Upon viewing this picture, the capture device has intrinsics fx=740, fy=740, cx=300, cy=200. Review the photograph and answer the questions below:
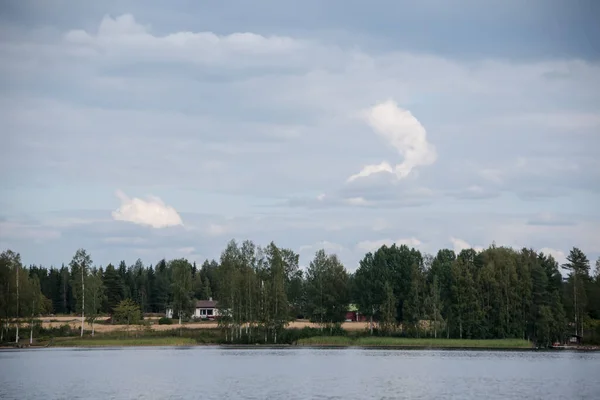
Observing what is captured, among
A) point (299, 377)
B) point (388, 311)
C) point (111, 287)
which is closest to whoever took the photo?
point (299, 377)

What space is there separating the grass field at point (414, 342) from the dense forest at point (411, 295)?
3.99 metres

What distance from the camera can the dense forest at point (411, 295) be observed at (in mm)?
123875

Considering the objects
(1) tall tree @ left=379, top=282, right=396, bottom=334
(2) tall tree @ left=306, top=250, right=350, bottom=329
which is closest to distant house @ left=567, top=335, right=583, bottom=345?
(1) tall tree @ left=379, top=282, right=396, bottom=334

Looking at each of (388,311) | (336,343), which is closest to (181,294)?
(336,343)

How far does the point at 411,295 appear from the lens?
131625 millimetres

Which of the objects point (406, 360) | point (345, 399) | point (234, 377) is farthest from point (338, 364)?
point (345, 399)

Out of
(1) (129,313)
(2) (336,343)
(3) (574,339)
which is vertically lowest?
(2) (336,343)

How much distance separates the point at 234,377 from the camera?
6431cm

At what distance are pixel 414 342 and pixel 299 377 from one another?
6405 cm

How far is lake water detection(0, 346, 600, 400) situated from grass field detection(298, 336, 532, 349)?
82.4 feet

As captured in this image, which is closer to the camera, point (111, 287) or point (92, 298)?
point (92, 298)

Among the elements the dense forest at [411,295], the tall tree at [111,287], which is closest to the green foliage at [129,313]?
the dense forest at [411,295]

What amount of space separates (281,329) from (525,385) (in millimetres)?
80312

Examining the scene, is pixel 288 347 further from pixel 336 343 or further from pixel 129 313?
pixel 129 313
